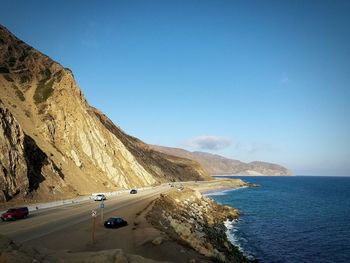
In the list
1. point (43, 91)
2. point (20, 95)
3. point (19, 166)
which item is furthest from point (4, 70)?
point (19, 166)

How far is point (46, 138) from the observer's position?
70875 millimetres

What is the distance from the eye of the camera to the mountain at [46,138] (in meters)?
49.8

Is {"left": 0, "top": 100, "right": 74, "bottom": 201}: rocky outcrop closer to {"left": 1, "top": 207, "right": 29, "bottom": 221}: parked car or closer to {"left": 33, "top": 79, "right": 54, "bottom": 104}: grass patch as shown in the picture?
{"left": 1, "top": 207, "right": 29, "bottom": 221}: parked car

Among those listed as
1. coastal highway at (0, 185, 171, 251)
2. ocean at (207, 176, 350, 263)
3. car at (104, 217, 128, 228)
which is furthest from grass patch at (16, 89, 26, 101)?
car at (104, 217, 128, 228)

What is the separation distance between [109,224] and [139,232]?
438 cm

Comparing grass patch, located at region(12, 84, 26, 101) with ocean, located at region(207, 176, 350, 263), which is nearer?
ocean, located at region(207, 176, 350, 263)

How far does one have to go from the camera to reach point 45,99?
78625mm

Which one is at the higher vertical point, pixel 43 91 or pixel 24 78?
pixel 24 78

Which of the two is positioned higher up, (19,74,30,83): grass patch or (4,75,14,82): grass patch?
(19,74,30,83): grass patch

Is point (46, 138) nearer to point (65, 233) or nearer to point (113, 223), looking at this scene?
point (113, 223)

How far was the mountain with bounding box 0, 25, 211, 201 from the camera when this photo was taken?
163 ft

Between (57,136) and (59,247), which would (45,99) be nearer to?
(57,136)

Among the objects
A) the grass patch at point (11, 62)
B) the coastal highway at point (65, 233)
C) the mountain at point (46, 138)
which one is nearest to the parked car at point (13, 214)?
the coastal highway at point (65, 233)

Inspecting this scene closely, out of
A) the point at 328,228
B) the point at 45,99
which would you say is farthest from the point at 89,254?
the point at 45,99
